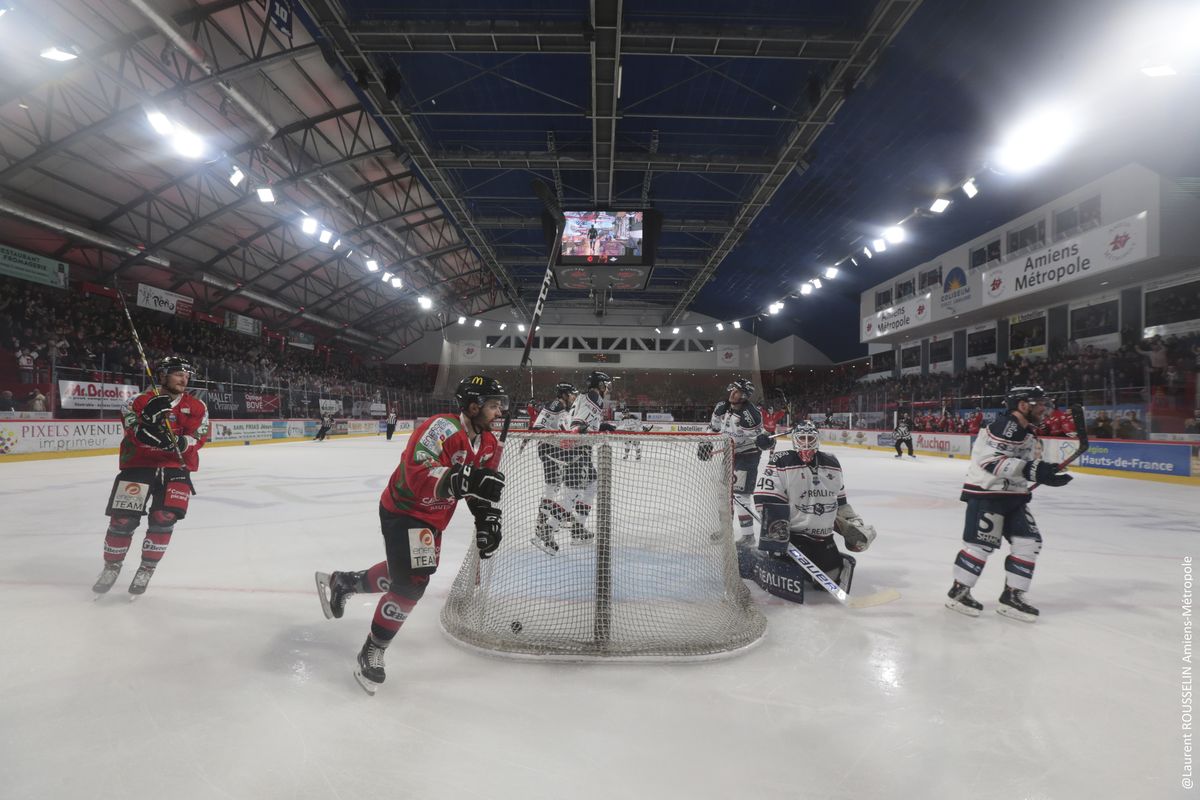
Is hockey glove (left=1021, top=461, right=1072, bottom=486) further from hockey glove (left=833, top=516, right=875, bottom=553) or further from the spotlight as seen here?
the spotlight

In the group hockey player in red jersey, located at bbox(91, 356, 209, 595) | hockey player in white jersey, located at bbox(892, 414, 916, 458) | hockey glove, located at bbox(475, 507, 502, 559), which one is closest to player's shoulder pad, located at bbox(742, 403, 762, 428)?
hockey glove, located at bbox(475, 507, 502, 559)

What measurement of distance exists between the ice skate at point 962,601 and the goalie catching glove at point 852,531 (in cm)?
54

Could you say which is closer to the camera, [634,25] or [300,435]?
[634,25]

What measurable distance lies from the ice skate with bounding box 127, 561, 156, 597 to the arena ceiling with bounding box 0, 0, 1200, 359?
27.0ft

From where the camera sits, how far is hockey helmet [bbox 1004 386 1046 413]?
134 inches

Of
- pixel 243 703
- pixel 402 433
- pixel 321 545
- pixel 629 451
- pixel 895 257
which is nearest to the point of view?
pixel 243 703

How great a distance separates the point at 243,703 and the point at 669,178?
15802 mm

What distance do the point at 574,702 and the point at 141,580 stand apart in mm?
2955

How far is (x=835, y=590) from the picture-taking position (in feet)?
11.5

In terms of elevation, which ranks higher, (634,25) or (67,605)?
(634,25)

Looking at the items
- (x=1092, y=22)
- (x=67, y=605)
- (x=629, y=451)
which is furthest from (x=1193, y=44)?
(x=67, y=605)

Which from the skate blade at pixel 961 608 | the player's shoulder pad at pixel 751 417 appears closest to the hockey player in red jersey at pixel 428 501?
the skate blade at pixel 961 608

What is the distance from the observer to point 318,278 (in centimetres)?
2370

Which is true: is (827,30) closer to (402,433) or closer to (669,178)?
(669,178)
